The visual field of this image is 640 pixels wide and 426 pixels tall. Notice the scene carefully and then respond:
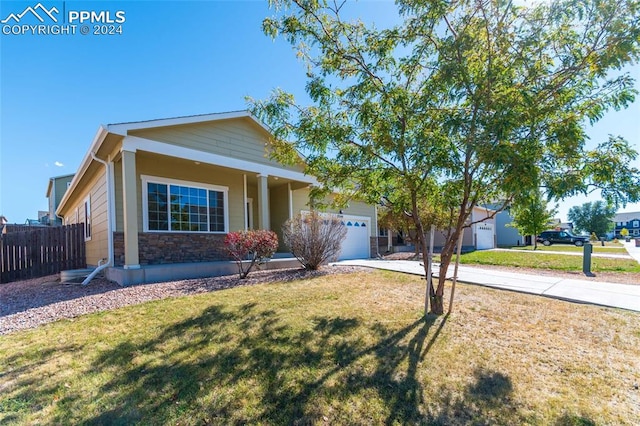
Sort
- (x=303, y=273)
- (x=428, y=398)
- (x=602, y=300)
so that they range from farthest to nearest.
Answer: (x=303, y=273) < (x=602, y=300) < (x=428, y=398)

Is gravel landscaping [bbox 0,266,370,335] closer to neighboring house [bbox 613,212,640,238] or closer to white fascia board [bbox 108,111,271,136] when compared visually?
white fascia board [bbox 108,111,271,136]

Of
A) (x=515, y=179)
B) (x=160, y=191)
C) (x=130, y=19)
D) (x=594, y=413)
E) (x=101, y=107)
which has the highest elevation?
(x=130, y=19)

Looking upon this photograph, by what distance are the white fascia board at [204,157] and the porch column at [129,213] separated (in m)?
0.36

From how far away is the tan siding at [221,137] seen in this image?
30.4 feet

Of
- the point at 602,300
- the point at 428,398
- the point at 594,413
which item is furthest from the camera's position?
the point at 602,300

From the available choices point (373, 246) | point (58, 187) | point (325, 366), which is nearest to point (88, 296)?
point (325, 366)

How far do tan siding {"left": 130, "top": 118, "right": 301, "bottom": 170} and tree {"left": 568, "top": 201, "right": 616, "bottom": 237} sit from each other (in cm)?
6152

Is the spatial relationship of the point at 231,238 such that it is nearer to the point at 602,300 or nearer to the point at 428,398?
the point at 428,398

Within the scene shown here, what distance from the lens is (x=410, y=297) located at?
601 cm

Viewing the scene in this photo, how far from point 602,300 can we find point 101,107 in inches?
A: 597

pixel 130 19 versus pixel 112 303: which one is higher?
pixel 130 19

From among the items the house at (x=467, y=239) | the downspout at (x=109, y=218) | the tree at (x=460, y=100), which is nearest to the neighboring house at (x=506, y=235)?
the house at (x=467, y=239)

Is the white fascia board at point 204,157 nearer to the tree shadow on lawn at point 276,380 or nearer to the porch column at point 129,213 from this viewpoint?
the porch column at point 129,213

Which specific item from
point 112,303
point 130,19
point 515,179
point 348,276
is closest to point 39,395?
point 112,303
